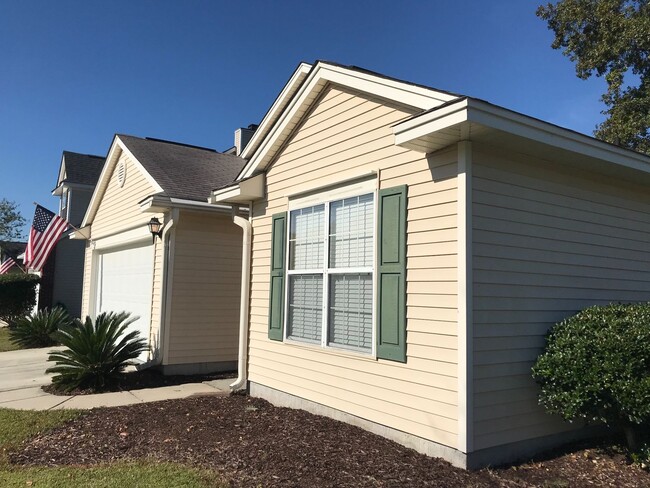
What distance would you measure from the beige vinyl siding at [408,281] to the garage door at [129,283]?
3760 mm

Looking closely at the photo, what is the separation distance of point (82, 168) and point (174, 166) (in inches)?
530

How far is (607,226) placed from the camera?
18.9 ft

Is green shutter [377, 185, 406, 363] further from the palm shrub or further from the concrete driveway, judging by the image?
the concrete driveway

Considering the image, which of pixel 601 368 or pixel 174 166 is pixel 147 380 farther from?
pixel 601 368

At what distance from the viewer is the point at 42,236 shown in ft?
44.8

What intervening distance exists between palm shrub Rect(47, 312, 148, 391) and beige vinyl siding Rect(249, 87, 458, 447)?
251cm

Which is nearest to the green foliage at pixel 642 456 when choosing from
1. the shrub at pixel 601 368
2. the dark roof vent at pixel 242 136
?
the shrub at pixel 601 368

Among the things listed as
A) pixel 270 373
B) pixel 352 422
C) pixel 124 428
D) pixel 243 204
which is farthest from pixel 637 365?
pixel 243 204

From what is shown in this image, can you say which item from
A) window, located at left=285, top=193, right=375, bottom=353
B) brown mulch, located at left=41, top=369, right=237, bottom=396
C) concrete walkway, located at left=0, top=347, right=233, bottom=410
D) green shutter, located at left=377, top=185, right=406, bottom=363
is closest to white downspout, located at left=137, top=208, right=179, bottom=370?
brown mulch, located at left=41, top=369, right=237, bottom=396

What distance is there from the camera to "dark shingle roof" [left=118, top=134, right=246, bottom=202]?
9768 mm

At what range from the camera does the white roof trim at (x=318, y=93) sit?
502 cm

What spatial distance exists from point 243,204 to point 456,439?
5.20 metres

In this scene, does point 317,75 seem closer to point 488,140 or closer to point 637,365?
point 488,140

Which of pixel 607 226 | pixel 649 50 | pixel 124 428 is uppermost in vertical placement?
pixel 649 50
